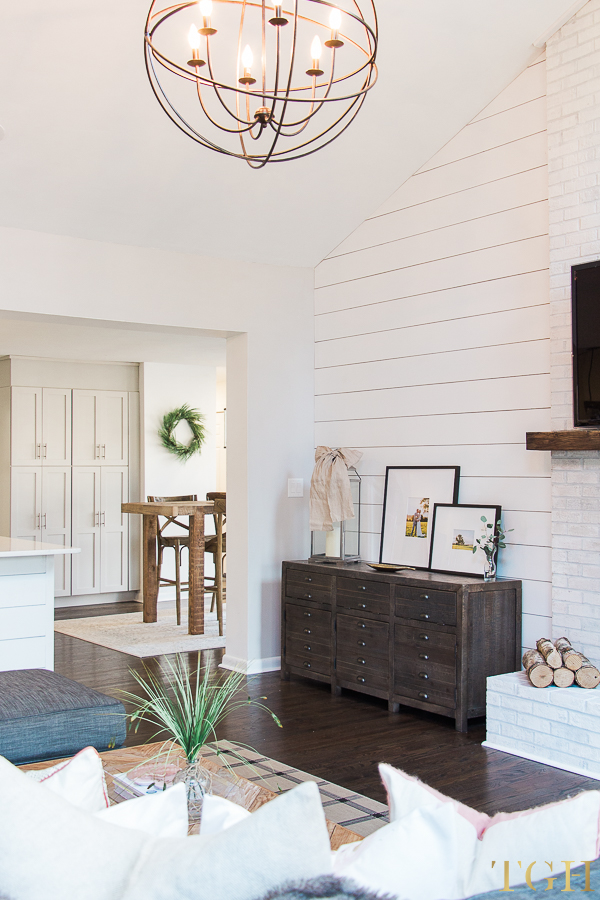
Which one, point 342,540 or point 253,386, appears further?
point 253,386

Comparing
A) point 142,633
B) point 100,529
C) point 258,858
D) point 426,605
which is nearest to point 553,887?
point 258,858

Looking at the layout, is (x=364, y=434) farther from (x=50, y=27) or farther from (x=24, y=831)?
(x=24, y=831)

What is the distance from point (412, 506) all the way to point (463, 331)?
1.02 meters

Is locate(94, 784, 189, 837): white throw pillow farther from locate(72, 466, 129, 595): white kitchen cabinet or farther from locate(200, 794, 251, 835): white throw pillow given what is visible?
locate(72, 466, 129, 595): white kitchen cabinet

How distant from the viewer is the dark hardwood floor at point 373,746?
128 inches

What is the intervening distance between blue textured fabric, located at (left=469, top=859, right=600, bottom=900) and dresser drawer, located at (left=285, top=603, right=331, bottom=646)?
390 centimetres

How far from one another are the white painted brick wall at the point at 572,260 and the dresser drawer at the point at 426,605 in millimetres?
482

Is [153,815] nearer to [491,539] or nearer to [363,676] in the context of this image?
[491,539]

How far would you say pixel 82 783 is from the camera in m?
1.22

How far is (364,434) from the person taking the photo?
525cm

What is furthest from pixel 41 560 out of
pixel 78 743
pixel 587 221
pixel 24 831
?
pixel 24 831

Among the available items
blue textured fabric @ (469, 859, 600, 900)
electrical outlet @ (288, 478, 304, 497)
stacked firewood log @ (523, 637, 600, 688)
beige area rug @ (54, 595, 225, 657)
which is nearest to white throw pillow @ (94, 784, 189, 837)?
blue textured fabric @ (469, 859, 600, 900)

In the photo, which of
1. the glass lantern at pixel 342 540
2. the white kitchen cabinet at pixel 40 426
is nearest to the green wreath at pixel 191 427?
the white kitchen cabinet at pixel 40 426

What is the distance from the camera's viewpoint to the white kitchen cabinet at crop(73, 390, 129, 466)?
8539 millimetres
